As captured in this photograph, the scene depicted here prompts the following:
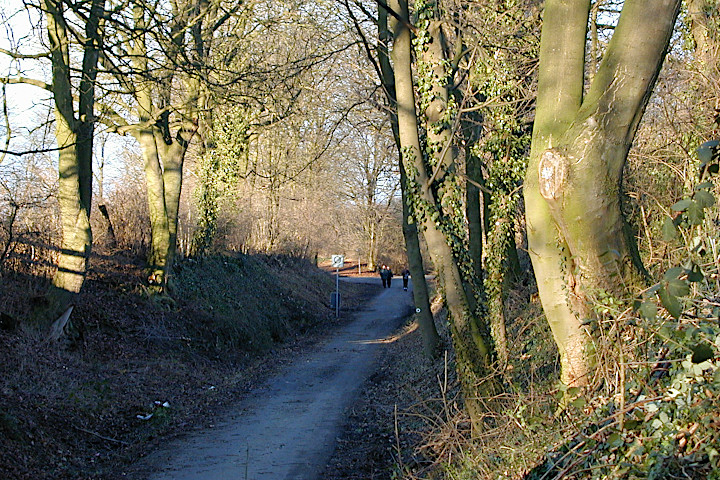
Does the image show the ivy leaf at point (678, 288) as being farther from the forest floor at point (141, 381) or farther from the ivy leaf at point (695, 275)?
the forest floor at point (141, 381)

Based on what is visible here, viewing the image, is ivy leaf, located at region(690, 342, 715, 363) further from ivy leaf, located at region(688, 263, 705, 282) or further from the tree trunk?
the tree trunk

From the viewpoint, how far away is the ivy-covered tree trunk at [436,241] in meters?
8.80

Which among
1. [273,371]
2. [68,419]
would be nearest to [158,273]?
[273,371]

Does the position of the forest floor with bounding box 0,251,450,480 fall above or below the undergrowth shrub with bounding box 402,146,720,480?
below

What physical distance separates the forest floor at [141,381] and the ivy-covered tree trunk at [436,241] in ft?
2.90

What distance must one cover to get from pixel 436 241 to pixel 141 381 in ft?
22.9

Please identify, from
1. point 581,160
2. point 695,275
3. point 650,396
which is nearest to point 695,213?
point 695,275

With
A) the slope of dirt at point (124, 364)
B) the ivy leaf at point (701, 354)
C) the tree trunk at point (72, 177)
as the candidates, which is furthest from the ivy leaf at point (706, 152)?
the tree trunk at point (72, 177)

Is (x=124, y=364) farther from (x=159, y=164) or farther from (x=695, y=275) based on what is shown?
(x=695, y=275)

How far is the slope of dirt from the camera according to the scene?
9062 millimetres

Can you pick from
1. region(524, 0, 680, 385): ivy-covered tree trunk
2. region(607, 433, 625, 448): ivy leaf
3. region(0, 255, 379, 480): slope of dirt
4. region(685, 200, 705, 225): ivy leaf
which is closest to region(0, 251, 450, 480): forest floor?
region(0, 255, 379, 480): slope of dirt

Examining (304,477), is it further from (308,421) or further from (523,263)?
(523,263)

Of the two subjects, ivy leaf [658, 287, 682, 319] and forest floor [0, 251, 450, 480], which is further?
forest floor [0, 251, 450, 480]

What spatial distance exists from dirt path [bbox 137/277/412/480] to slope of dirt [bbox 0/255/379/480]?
617 millimetres
